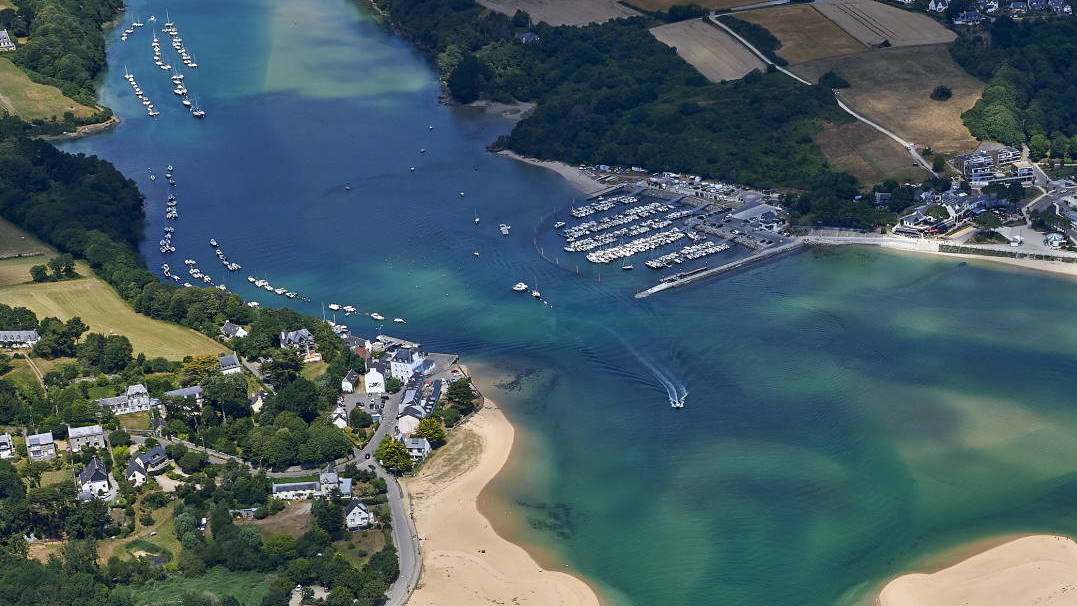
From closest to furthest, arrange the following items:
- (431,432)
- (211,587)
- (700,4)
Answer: (211,587)
(431,432)
(700,4)

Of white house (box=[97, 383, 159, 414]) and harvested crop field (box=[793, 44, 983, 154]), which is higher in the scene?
harvested crop field (box=[793, 44, 983, 154])

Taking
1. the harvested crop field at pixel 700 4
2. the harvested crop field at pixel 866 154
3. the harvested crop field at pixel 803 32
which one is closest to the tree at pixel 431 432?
the harvested crop field at pixel 866 154

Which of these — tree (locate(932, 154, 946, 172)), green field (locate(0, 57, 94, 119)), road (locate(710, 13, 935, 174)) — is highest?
tree (locate(932, 154, 946, 172))

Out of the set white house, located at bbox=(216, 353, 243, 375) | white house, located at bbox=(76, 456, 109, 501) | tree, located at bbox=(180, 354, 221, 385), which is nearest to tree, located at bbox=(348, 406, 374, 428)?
white house, located at bbox=(216, 353, 243, 375)

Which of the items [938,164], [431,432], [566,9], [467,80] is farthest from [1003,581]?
[566,9]

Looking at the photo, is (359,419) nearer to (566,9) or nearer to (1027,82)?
(1027,82)

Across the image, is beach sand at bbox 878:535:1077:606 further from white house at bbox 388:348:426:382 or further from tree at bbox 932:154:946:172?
tree at bbox 932:154:946:172

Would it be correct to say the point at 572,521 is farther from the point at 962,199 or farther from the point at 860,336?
the point at 962,199

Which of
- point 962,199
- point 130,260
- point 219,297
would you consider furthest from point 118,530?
point 962,199
